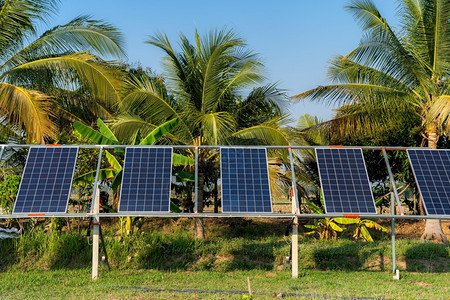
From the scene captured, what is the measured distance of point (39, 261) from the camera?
13.0 m

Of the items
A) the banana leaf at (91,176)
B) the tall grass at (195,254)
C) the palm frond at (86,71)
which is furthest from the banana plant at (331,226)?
the palm frond at (86,71)

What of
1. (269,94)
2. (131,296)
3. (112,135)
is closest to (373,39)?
(269,94)

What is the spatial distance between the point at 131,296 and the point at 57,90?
10184mm

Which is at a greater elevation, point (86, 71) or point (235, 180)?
point (86, 71)

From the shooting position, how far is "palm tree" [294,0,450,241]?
52.5 feet

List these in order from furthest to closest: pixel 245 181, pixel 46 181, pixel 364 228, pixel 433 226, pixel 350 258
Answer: pixel 433 226 → pixel 364 228 → pixel 350 258 → pixel 245 181 → pixel 46 181

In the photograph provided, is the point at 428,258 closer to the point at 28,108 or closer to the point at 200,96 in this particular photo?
the point at 200,96

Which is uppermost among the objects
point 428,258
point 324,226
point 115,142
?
point 115,142

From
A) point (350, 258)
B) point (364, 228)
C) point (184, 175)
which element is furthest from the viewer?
point (364, 228)

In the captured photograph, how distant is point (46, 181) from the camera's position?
10945mm

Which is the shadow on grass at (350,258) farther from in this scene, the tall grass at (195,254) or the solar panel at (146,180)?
the solar panel at (146,180)

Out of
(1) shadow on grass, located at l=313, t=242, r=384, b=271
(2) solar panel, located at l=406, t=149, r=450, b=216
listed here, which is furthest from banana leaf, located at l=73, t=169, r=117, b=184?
(2) solar panel, located at l=406, t=149, r=450, b=216

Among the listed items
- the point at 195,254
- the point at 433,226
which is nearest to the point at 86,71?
the point at 195,254

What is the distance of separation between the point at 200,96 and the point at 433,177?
26.3ft
